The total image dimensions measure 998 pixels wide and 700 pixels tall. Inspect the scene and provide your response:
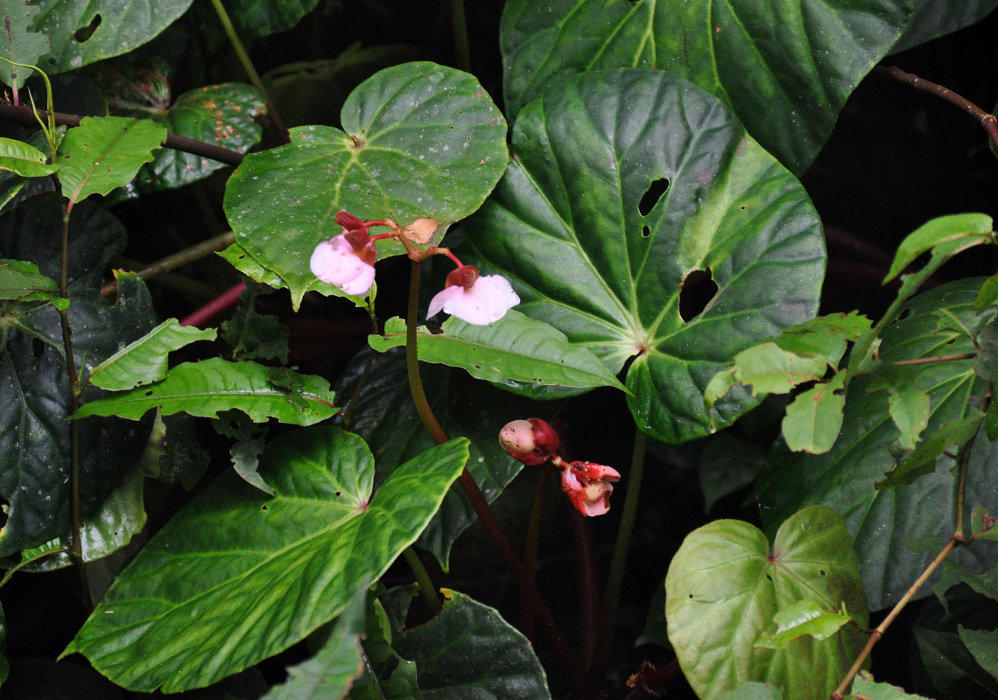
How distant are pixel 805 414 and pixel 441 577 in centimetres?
80

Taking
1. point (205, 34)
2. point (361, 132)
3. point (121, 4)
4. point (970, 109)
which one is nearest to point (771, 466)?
point (970, 109)

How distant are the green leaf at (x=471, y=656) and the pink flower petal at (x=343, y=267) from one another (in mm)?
396

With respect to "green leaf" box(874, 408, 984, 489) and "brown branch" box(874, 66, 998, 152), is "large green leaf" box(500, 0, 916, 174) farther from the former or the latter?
"green leaf" box(874, 408, 984, 489)

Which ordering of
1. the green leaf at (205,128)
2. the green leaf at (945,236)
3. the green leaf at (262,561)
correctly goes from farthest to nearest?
the green leaf at (205,128)
the green leaf at (262,561)
the green leaf at (945,236)

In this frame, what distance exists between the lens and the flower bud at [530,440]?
32.5 inches

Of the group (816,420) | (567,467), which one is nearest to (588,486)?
(567,467)

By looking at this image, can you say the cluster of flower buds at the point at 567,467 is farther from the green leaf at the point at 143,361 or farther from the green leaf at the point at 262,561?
the green leaf at the point at 143,361

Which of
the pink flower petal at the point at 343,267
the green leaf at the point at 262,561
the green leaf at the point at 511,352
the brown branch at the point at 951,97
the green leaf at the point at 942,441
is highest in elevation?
the pink flower petal at the point at 343,267

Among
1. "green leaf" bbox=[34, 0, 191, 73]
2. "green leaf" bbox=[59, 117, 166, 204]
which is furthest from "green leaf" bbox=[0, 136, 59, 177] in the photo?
"green leaf" bbox=[34, 0, 191, 73]

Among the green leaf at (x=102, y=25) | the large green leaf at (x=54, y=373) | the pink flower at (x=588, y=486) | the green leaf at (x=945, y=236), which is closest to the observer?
the green leaf at (x=945, y=236)

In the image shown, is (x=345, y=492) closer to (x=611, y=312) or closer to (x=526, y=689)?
(x=526, y=689)

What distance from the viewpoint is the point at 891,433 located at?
87 cm

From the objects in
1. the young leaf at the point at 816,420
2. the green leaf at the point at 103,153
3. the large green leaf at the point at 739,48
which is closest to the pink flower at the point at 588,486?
the young leaf at the point at 816,420

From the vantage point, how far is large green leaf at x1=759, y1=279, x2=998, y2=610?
2.70ft
